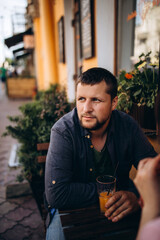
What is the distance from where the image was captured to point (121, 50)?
3.24 metres

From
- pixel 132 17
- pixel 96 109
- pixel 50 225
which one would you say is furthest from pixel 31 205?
pixel 132 17

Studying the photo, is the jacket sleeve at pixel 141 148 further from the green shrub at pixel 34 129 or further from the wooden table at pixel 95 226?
the green shrub at pixel 34 129

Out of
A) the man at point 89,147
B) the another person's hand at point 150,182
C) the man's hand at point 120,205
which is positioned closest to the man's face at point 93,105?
the man at point 89,147

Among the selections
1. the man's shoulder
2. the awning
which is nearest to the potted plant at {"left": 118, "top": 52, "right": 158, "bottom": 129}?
the man's shoulder

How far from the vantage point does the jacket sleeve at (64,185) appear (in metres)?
1.38

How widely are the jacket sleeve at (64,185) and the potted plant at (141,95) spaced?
753 millimetres

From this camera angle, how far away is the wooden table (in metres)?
1.01

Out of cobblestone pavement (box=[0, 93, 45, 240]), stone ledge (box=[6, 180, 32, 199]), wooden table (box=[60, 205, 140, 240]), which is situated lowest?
cobblestone pavement (box=[0, 93, 45, 240])

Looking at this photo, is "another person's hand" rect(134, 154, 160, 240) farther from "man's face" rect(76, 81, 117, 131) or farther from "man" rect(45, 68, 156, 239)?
"man's face" rect(76, 81, 117, 131)

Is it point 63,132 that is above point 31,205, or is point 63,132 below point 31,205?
above

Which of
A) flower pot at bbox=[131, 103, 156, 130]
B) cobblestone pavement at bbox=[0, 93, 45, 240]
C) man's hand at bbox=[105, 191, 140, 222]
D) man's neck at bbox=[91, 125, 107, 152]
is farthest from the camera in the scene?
cobblestone pavement at bbox=[0, 93, 45, 240]

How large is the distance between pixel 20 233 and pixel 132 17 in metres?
3.05

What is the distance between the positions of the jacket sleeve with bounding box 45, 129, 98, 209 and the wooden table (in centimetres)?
16

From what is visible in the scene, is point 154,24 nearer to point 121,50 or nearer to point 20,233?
point 121,50
